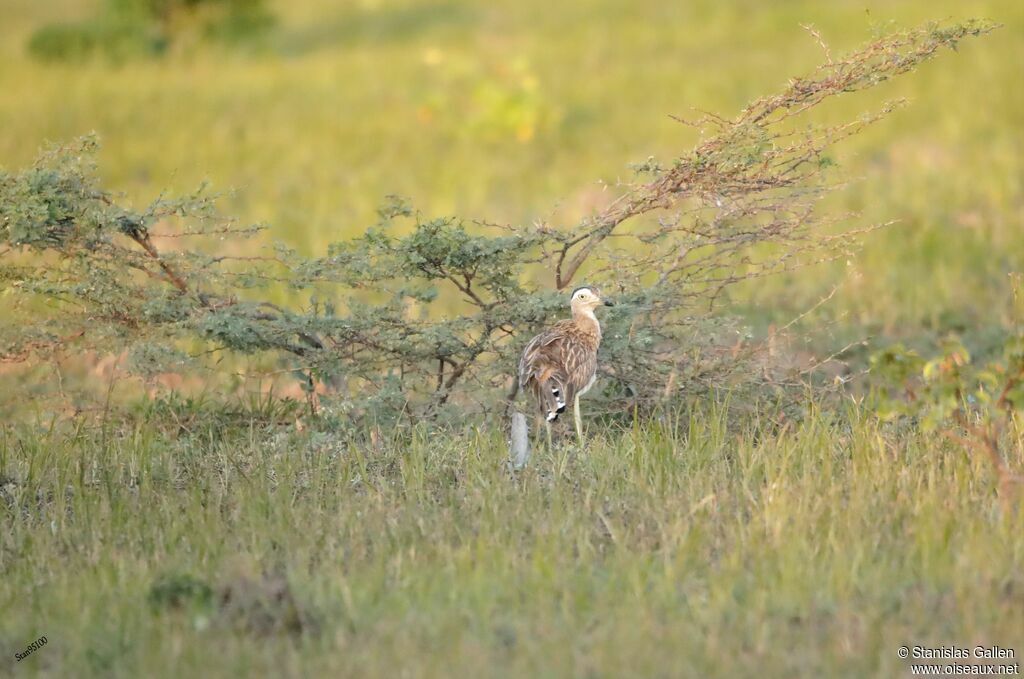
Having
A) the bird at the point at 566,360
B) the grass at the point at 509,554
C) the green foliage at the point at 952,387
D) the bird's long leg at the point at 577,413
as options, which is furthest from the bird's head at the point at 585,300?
the green foliage at the point at 952,387

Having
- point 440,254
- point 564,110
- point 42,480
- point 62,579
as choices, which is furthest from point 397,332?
point 564,110

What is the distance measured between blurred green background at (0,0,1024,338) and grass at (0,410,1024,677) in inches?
91.1

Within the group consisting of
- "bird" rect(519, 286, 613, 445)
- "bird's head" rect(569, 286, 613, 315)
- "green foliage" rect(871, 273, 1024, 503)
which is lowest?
"green foliage" rect(871, 273, 1024, 503)

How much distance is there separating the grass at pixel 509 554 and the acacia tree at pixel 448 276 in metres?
0.51

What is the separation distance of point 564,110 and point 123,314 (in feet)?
41.4

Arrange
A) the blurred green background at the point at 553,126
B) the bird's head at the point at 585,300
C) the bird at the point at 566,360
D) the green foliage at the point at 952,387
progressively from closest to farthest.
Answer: the green foliage at the point at 952,387 < the bird at the point at 566,360 < the bird's head at the point at 585,300 < the blurred green background at the point at 553,126

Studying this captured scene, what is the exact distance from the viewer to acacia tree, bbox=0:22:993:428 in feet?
24.0

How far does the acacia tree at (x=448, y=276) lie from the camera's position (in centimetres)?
733

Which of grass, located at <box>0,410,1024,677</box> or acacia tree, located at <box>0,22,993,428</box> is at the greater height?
acacia tree, located at <box>0,22,993,428</box>

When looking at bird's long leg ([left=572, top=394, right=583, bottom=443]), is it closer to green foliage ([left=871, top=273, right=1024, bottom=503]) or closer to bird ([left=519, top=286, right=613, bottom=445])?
bird ([left=519, top=286, right=613, bottom=445])

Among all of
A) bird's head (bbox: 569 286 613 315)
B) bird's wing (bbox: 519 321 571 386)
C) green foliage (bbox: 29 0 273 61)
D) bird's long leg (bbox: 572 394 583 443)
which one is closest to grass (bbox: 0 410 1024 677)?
bird's long leg (bbox: 572 394 583 443)

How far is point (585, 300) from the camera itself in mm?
7266

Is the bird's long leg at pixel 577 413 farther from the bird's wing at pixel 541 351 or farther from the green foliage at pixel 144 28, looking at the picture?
the green foliage at pixel 144 28

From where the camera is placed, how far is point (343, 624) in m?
4.93
